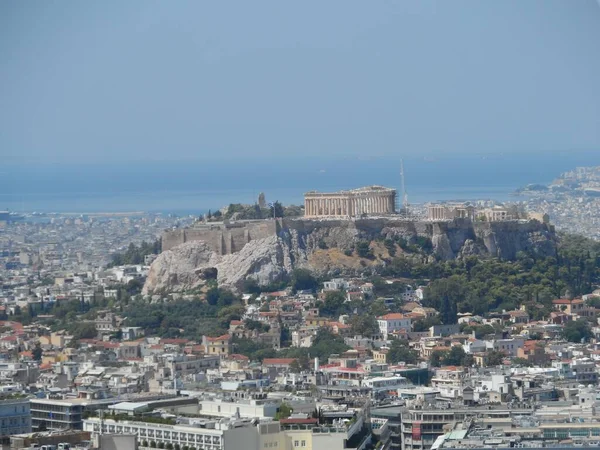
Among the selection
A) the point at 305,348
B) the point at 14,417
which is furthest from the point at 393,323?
the point at 14,417

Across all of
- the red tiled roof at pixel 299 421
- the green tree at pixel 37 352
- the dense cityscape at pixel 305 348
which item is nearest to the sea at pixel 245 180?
the dense cityscape at pixel 305 348

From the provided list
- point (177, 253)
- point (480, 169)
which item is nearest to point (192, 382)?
point (177, 253)

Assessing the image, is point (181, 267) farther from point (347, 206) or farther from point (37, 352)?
point (37, 352)

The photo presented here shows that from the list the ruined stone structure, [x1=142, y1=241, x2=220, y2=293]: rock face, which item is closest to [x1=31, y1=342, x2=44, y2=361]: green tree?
[x1=142, y1=241, x2=220, y2=293]: rock face

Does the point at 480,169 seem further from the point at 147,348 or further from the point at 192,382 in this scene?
the point at 192,382

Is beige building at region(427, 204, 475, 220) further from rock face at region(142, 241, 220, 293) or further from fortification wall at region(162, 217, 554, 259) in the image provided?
rock face at region(142, 241, 220, 293)

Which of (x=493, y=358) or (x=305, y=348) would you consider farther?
(x=305, y=348)
